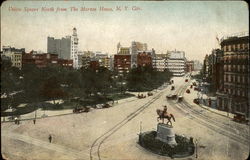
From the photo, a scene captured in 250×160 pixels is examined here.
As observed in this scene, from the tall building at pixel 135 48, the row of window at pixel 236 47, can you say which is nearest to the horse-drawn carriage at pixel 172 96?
the tall building at pixel 135 48

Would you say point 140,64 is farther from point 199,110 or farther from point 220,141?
point 220,141

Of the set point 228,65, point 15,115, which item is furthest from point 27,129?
point 228,65

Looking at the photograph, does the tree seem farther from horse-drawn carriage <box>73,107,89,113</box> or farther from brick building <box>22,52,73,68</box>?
horse-drawn carriage <box>73,107,89,113</box>

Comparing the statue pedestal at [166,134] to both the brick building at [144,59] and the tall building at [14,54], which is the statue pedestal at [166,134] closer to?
the brick building at [144,59]

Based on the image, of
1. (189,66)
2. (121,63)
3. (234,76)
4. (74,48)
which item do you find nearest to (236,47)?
Result: (234,76)

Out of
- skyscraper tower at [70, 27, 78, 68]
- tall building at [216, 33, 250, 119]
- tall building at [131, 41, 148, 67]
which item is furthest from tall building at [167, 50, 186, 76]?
skyscraper tower at [70, 27, 78, 68]

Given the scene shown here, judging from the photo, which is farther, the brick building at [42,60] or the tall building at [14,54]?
the brick building at [42,60]

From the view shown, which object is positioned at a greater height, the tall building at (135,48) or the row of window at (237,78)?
the tall building at (135,48)
